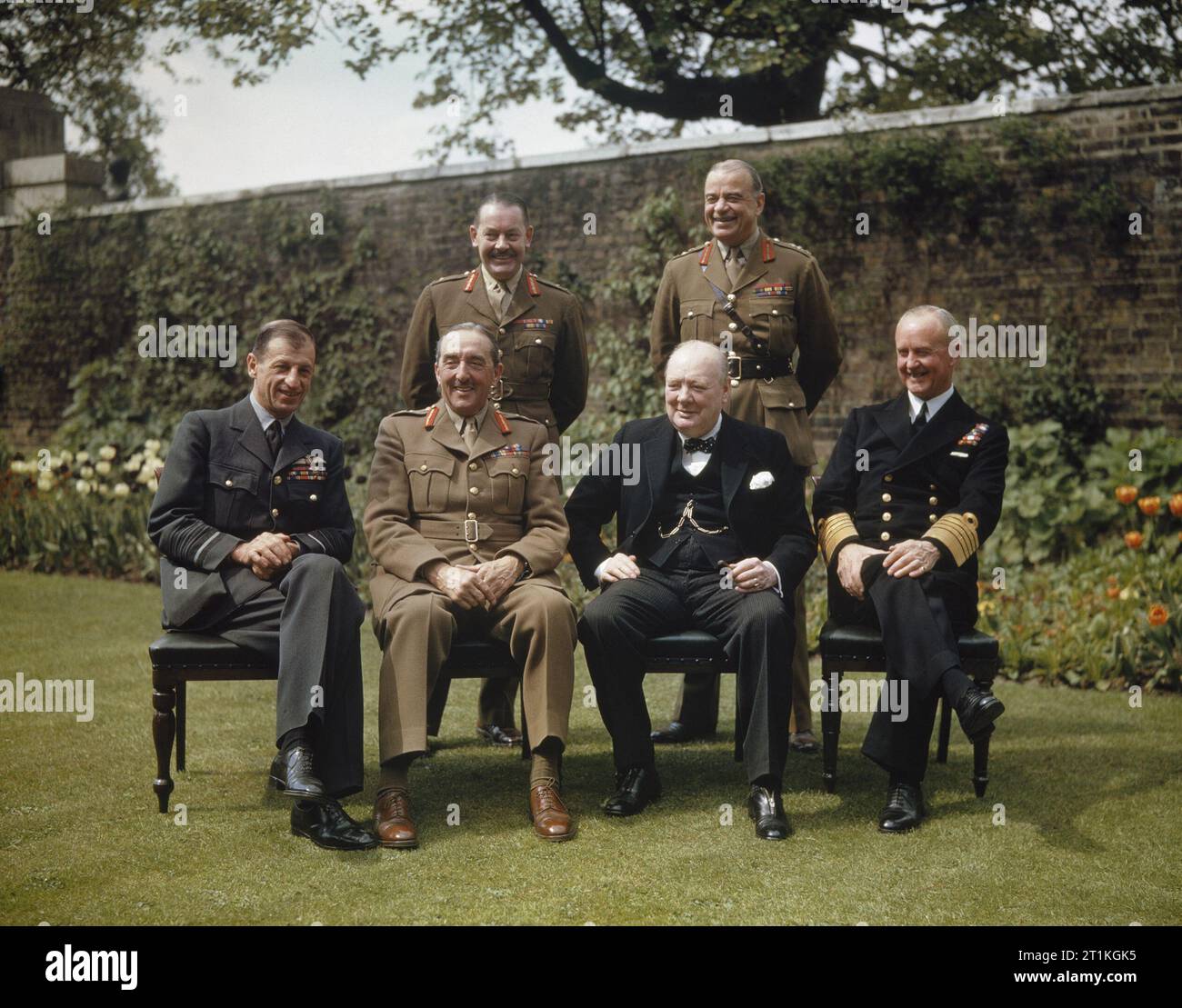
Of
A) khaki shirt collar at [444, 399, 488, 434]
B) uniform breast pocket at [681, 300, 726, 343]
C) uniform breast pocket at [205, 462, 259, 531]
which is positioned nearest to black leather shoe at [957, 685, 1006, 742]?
uniform breast pocket at [681, 300, 726, 343]

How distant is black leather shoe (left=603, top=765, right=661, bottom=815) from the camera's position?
15.4 feet

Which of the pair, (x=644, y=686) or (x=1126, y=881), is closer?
(x=1126, y=881)

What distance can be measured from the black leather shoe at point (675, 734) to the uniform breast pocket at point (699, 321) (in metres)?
1.79

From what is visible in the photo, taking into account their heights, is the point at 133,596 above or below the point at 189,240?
below

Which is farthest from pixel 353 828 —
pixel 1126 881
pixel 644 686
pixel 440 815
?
pixel 644 686

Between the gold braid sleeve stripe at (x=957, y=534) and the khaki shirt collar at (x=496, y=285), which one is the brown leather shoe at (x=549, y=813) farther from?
the khaki shirt collar at (x=496, y=285)

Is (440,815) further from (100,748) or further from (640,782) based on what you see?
(100,748)

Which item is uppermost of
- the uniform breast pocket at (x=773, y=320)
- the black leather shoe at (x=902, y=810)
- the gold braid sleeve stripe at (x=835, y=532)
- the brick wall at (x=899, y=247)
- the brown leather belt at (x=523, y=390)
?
the brick wall at (x=899, y=247)

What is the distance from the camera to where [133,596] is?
31.4 ft

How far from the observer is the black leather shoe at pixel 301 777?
424 centimetres

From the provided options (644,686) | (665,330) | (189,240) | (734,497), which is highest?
(189,240)

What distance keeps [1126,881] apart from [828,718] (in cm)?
130

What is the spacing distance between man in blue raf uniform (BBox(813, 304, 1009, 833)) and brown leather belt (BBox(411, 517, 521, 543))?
4.35ft
